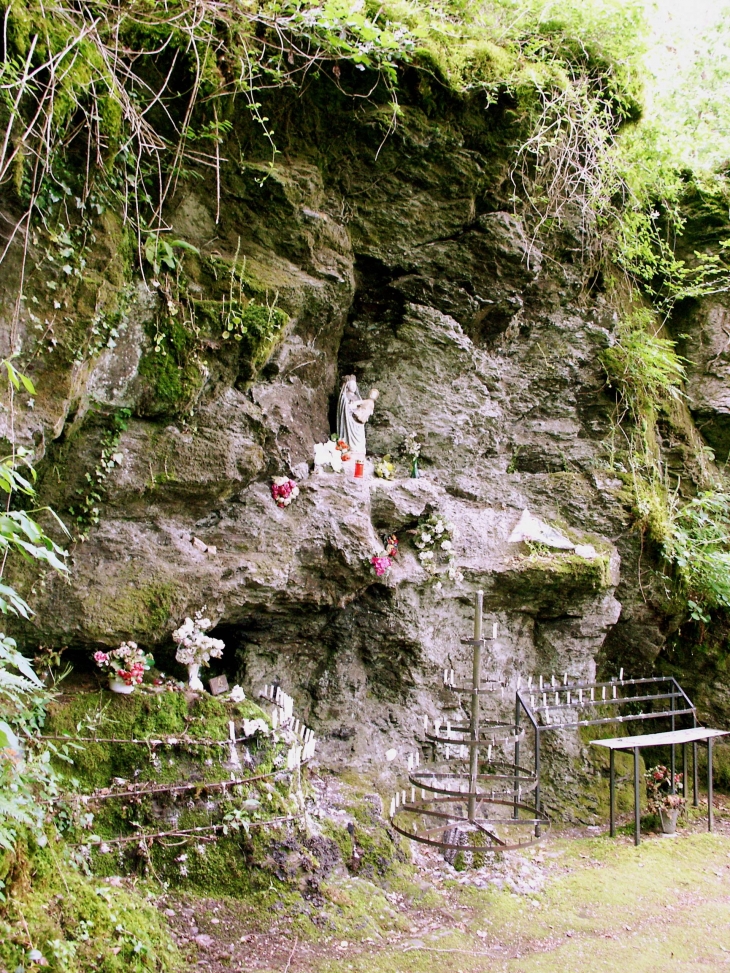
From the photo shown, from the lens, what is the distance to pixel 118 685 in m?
4.23

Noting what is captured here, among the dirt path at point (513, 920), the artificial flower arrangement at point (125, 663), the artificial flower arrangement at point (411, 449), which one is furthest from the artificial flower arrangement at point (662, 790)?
the artificial flower arrangement at point (125, 663)

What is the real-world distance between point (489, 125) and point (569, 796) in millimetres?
5818

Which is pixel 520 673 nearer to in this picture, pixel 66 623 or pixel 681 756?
pixel 681 756

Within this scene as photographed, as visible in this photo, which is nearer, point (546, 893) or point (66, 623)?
point (66, 623)

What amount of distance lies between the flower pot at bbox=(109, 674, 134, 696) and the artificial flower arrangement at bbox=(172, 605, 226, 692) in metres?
0.38

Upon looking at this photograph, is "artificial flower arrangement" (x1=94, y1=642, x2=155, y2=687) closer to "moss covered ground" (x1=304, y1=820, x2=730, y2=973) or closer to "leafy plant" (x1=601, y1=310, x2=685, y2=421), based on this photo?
"moss covered ground" (x1=304, y1=820, x2=730, y2=973)

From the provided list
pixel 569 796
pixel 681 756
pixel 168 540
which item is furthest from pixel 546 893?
pixel 168 540

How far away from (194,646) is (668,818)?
428 cm

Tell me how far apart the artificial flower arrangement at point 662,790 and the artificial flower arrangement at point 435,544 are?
2521 mm

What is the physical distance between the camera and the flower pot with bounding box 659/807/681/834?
590 centimetres

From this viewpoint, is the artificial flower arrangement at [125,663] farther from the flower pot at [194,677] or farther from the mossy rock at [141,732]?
the flower pot at [194,677]

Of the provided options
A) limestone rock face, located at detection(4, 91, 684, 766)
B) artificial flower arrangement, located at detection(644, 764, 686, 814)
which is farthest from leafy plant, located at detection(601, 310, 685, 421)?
artificial flower arrangement, located at detection(644, 764, 686, 814)

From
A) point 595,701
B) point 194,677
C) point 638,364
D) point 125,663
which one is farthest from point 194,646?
point 638,364

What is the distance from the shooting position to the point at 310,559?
520cm
